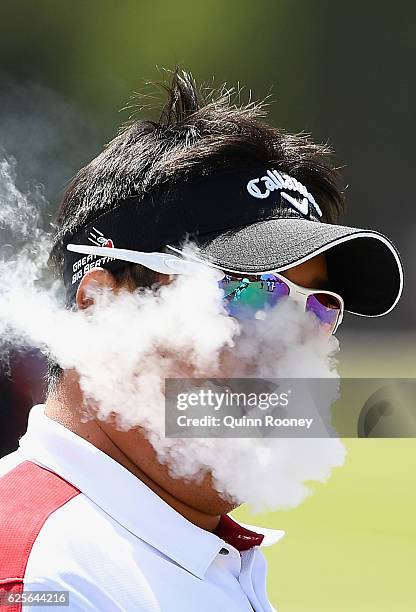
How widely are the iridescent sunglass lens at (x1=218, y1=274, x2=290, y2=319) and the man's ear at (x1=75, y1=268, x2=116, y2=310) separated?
130 mm

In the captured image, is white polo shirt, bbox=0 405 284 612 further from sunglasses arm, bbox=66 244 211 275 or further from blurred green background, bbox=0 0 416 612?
blurred green background, bbox=0 0 416 612

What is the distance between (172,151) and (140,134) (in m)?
0.07

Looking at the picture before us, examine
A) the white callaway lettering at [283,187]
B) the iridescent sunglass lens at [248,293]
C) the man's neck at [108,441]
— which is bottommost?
the man's neck at [108,441]

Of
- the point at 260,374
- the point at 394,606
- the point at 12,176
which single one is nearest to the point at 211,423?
the point at 260,374

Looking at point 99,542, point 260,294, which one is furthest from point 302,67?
point 99,542

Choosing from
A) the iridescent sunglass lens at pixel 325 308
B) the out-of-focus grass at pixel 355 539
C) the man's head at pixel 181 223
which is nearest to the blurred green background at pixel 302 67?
the out-of-focus grass at pixel 355 539

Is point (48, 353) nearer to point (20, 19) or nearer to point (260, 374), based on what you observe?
point (260, 374)

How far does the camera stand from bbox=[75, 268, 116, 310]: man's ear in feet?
3.01

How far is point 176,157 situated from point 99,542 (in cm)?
46

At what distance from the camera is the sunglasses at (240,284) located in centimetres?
90

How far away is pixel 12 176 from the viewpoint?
1.22 meters

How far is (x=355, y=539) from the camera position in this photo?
3.06 m

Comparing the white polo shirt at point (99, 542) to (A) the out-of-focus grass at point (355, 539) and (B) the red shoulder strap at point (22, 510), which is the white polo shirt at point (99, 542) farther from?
(A) the out-of-focus grass at point (355, 539)

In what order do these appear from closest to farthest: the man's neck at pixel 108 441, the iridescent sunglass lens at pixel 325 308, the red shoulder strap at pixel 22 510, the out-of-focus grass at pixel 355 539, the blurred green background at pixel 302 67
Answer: the red shoulder strap at pixel 22 510 → the man's neck at pixel 108 441 → the iridescent sunglass lens at pixel 325 308 → the out-of-focus grass at pixel 355 539 → the blurred green background at pixel 302 67
